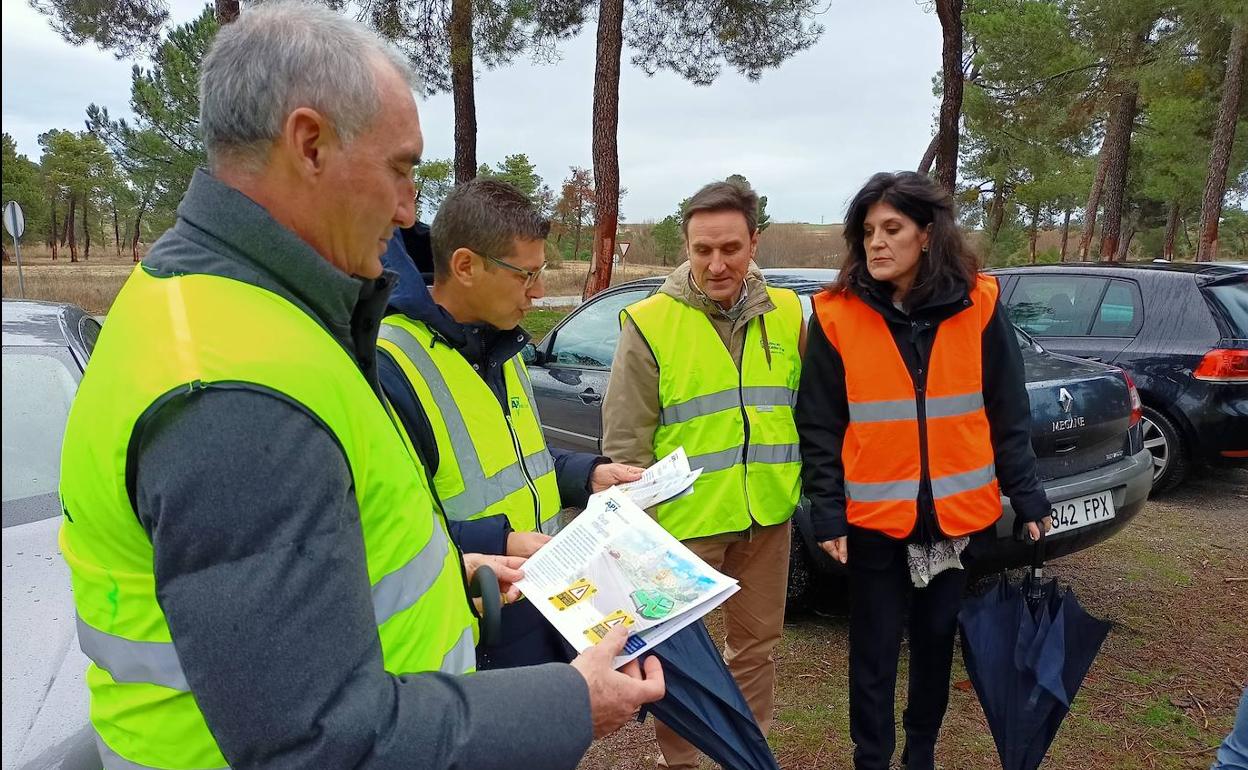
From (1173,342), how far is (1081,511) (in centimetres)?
289

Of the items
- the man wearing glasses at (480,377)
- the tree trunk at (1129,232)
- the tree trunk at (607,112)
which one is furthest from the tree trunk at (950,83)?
the tree trunk at (1129,232)

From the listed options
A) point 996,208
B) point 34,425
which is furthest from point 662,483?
point 996,208

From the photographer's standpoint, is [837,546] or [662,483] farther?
[837,546]

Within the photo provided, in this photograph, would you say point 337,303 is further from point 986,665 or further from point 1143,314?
point 1143,314

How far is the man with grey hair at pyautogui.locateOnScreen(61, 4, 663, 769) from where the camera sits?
0.78 m

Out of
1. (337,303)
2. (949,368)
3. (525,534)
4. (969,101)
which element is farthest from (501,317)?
(969,101)

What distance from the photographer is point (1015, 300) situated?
645cm

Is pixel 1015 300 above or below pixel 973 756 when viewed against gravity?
above

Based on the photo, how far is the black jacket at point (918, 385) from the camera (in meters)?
2.37

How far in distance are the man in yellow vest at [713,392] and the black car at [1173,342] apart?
4.23m

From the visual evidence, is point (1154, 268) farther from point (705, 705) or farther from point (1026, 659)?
point (705, 705)

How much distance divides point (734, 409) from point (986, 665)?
3.43ft

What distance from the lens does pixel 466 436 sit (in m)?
1.72

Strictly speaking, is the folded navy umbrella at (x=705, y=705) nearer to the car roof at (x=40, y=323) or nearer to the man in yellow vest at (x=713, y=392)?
the man in yellow vest at (x=713, y=392)
